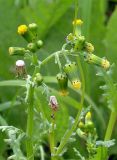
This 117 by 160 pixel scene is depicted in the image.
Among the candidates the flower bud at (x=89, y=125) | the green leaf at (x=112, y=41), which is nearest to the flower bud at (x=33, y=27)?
the flower bud at (x=89, y=125)

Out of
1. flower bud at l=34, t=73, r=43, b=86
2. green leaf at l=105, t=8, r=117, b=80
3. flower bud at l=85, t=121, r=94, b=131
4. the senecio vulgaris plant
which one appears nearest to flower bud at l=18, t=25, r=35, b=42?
the senecio vulgaris plant

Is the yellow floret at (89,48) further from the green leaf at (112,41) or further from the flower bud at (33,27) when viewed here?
the green leaf at (112,41)

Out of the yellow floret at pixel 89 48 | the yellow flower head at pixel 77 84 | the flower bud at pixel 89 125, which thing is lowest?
the flower bud at pixel 89 125

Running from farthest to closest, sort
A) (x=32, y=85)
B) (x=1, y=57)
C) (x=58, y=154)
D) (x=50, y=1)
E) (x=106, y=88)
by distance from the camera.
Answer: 1. (x=50, y=1)
2. (x=1, y=57)
3. (x=106, y=88)
4. (x=58, y=154)
5. (x=32, y=85)

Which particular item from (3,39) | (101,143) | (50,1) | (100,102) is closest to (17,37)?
(3,39)

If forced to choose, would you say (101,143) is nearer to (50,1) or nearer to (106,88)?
(106,88)

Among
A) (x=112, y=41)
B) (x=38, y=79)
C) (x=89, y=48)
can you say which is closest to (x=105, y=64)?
(x=89, y=48)

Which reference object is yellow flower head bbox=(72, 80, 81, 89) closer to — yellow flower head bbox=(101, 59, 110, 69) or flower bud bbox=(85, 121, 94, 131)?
yellow flower head bbox=(101, 59, 110, 69)

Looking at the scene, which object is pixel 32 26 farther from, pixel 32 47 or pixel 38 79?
pixel 38 79
